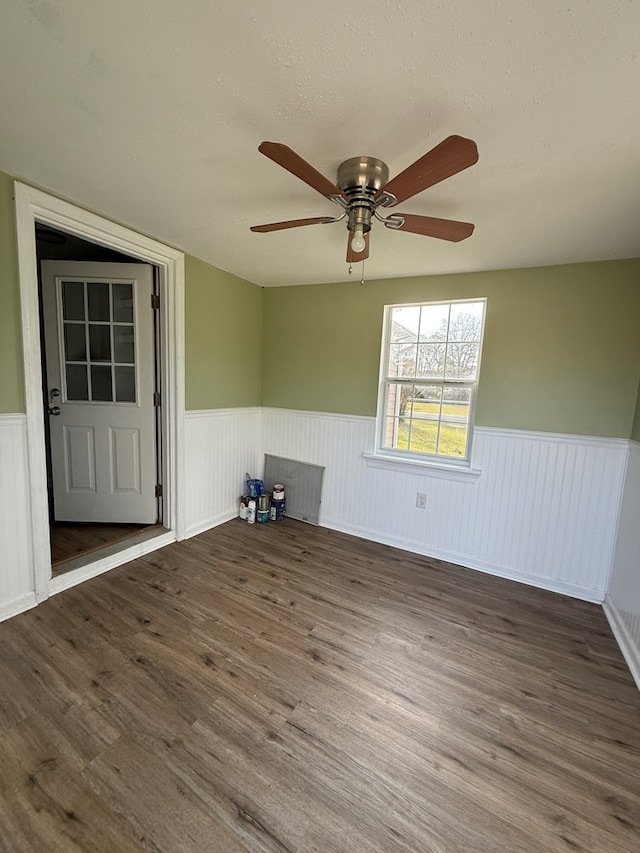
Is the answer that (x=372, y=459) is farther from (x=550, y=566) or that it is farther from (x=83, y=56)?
(x=83, y=56)

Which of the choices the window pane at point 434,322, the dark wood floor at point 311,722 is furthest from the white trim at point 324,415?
the dark wood floor at point 311,722

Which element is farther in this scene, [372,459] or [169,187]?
[372,459]

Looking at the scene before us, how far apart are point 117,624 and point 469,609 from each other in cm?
211

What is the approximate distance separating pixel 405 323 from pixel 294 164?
6.75 feet

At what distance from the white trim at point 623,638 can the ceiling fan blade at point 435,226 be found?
2.28 m

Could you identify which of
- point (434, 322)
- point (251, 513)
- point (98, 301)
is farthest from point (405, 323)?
point (98, 301)

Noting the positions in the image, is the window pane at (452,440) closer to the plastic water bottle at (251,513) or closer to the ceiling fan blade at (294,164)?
the plastic water bottle at (251,513)

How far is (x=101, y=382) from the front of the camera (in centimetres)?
288

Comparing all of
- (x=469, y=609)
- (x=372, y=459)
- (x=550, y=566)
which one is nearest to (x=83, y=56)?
(x=372, y=459)

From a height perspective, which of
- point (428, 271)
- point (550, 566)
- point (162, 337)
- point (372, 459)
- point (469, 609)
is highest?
point (428, 271)

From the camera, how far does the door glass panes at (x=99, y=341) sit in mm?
2773

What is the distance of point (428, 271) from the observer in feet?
9.05

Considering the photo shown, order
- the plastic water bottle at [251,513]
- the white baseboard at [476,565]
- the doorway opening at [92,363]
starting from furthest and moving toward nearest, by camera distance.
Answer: the plastic water bottle at [251,513], the doorway opening at [92,363], the white baseboard at [476,565]

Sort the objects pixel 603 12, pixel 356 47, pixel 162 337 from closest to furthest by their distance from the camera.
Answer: pixel 603 12 → pixel 356 47 → pixel 162 337
